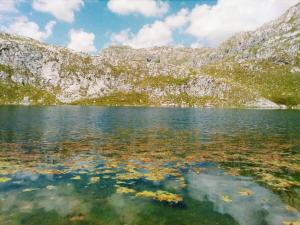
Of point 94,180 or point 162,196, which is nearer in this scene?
point 162,196

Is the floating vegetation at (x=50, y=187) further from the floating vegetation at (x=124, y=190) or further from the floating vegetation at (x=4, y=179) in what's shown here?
the floating vegetation at (x=124, y=190)

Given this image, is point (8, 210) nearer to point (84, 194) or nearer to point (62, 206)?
point (62, 206)

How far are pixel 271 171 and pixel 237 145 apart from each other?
2173 cm

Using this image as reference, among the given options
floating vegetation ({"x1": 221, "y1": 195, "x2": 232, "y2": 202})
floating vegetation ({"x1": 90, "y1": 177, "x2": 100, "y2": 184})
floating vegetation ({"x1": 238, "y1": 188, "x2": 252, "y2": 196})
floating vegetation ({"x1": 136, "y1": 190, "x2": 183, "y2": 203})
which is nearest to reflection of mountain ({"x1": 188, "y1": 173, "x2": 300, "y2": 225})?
floating vegetation ({"x1": 221, "y1": 195, "x2": 232, "y2": 202})

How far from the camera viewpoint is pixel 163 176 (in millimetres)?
35188

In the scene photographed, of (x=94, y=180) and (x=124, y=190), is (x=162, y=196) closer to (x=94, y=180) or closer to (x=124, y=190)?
(x=124, y=190)

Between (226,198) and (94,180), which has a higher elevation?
(94,180)

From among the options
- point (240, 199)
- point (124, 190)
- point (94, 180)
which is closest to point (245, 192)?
point (240, 199)

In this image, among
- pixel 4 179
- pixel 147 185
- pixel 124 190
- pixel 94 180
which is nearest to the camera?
pixel 124 190

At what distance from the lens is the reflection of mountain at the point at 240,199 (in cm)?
2419

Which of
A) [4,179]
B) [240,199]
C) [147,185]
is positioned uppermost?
[4,179]

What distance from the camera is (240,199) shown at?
92.9 ft

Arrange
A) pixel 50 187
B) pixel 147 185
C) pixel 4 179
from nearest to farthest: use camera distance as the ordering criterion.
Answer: pixel 50 187 < pixel 147 185 < pixel 4 179

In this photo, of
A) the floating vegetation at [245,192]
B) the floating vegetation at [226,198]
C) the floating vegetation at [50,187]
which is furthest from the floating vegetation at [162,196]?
the floating vegetation at [50,187]
